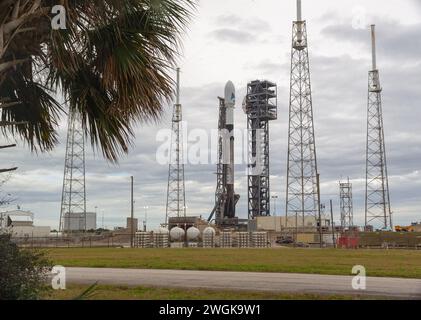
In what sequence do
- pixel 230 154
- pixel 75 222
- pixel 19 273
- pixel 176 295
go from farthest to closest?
pixel 230 154 → pixel 75 222 → pixel 176 295 → pixel 19 273

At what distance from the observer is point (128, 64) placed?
7711 millimetres

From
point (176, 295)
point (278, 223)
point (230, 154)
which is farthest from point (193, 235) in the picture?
point (176, 295)

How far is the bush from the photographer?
7108mm

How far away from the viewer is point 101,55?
8086 millimetres

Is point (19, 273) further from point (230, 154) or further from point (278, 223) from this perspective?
point (230, 154)

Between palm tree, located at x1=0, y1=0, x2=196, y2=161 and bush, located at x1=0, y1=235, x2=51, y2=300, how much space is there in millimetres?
1813

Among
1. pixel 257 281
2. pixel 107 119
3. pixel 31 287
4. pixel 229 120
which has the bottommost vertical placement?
pixel 257 281

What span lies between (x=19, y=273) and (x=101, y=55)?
3.39m

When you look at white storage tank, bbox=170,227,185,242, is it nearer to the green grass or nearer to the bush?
the green grass

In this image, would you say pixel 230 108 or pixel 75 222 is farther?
pixel 230 108
